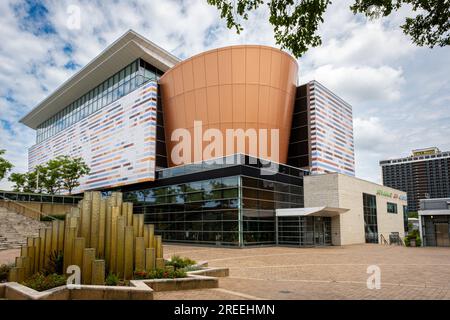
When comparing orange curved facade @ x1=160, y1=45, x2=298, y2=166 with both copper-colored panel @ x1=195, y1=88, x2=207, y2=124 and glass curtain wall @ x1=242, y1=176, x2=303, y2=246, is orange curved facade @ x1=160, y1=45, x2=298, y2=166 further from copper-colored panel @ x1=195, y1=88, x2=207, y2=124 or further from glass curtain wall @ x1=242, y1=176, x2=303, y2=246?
glass curtain wall @ x1=242, y1=176, x2=303, y2=246

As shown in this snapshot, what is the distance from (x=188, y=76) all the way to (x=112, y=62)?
1396cm

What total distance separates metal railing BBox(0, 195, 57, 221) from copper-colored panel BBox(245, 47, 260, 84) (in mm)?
26918

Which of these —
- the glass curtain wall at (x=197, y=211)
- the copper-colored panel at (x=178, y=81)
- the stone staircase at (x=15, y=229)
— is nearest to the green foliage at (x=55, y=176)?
the stone staircase at (x=15, y=229)

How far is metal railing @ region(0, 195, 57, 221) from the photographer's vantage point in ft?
131

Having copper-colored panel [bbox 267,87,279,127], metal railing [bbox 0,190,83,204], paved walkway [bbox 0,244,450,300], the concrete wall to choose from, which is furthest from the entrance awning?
metal railing [bbox 0,190,83,204]

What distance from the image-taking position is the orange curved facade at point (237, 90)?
33844 millimetres

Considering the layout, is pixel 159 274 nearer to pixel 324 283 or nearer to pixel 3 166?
pixel 324 283

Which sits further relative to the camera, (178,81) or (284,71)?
(178,81)

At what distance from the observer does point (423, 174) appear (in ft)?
393

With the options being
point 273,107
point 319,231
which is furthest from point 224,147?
point 319,231

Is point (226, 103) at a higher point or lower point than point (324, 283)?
higher

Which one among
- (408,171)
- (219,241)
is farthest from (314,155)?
(408,171)

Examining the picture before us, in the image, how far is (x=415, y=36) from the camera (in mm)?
9008
